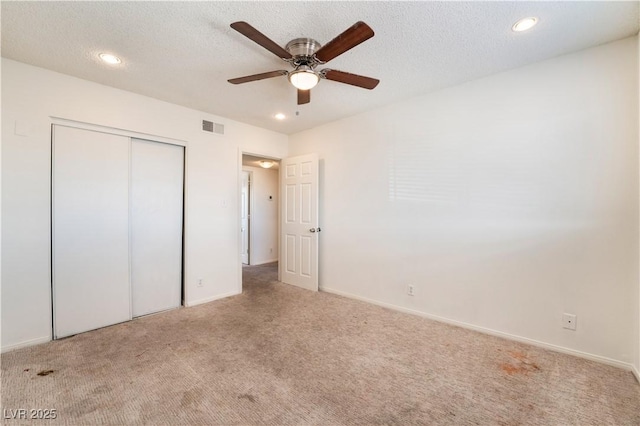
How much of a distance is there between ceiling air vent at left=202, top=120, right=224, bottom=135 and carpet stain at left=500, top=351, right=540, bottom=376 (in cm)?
404

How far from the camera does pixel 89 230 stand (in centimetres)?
278

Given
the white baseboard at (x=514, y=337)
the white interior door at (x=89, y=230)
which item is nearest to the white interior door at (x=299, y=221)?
the white baseboard at (x=514, y=337)

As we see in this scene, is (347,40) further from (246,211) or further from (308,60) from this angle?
(246,211)

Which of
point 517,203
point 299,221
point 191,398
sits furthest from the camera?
point 299,221

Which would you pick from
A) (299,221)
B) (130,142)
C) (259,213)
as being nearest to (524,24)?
(299,221)

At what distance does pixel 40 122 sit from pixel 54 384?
2235 mm

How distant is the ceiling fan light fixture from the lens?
6.79ft

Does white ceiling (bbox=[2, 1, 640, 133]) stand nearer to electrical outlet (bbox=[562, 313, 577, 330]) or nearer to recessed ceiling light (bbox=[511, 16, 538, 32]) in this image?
recessed ceiling light (bbox=[511, 16, 538, 32])

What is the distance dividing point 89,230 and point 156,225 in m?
0.63

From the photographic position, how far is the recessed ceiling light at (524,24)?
187 centimetres

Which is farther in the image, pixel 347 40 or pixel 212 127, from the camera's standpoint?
pixel 212 127

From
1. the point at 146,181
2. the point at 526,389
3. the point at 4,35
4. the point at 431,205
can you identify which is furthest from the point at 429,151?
the point at 4,35

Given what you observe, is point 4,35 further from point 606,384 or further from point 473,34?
point 606,384

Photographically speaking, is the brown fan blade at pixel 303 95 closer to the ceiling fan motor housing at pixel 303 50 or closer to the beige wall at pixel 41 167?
the ceiling fan motor housing at pixel 303 50
